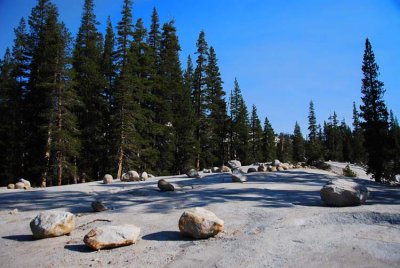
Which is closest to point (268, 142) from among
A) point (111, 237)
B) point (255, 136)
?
point (255, 136)

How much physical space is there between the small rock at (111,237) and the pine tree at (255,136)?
201 ft

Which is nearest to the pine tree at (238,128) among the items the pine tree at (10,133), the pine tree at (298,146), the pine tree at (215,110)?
the pine tree at (215,110)

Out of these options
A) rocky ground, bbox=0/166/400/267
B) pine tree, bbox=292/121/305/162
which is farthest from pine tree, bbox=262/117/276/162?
rocky ground, bbox=0/166/400/267

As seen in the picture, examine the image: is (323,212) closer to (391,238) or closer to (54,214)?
(391,238)

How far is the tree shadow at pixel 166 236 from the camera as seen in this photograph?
597cm

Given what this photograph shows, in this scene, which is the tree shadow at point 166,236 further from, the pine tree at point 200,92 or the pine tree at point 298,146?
the pine tree at point 298,146

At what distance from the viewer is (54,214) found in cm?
673

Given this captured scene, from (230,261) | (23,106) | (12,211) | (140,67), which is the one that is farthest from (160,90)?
(230,261)

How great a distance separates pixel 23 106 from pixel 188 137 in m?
17.9

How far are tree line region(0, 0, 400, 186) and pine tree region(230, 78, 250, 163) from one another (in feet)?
44.0

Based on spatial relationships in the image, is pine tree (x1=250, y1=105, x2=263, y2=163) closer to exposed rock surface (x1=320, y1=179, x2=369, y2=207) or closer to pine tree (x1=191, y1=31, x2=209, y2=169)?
pine tree (x1=191, y1=31, x2=209, y2=169)

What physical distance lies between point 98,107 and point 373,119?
89.1 feet

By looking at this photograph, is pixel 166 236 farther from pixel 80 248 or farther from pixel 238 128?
pixel 238 128

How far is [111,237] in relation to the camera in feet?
18.4
